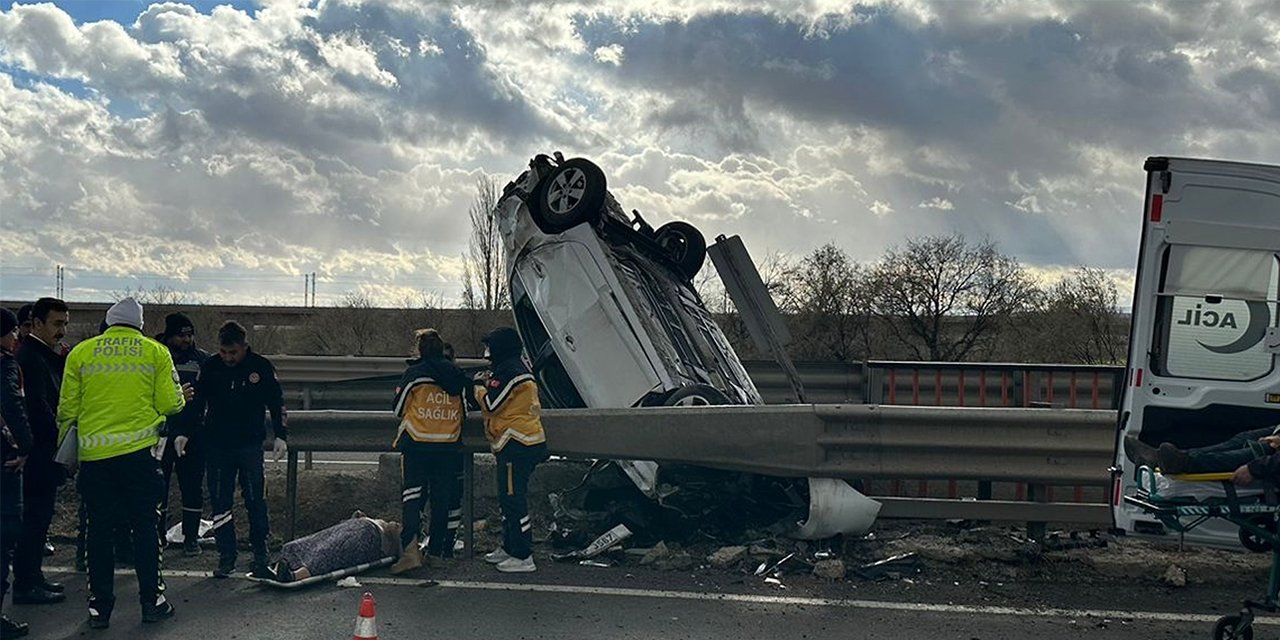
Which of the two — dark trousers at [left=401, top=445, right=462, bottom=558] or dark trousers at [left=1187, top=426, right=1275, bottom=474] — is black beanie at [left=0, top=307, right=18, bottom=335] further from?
dark trousers at [left=1187, top=426, right=1275, bottom=474]

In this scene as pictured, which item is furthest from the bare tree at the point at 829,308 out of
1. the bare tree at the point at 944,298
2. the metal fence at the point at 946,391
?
the metal fence at the point at 946,391

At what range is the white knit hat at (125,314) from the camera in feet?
16.8

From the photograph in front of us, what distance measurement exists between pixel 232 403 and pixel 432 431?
111 centimetres

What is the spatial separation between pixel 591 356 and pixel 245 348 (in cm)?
201

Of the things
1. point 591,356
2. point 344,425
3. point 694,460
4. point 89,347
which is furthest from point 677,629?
point 89,347

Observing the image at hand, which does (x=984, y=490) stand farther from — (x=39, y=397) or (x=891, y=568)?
(x=39, y=397)

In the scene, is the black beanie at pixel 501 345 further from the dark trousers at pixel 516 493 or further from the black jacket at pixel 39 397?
the black jacket at pixel 39 397

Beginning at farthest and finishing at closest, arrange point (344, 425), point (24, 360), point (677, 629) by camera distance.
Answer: point (344, 425) < point (24, 360) < point (677, 629)

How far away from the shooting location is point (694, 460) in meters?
5.84

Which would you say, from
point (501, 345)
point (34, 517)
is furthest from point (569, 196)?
point (34, 517)

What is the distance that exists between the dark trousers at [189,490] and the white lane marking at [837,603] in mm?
1355

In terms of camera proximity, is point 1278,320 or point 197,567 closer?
point 1278,320

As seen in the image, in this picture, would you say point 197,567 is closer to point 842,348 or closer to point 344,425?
point 344,425

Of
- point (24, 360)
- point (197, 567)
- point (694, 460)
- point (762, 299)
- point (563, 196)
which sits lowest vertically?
point (197, 567)
